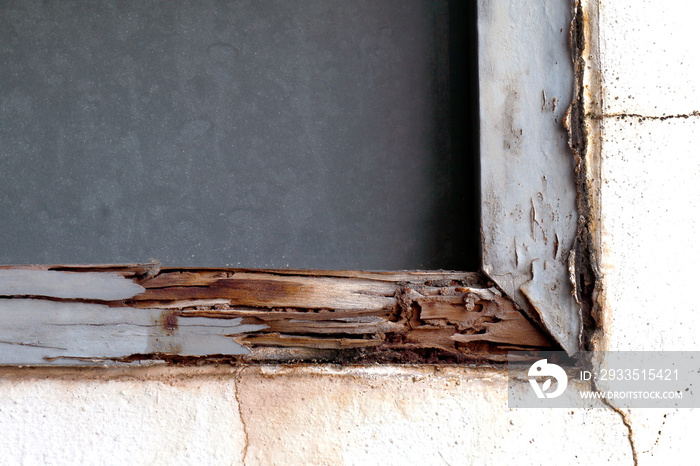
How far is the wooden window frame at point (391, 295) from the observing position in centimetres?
79

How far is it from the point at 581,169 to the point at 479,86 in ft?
0.80

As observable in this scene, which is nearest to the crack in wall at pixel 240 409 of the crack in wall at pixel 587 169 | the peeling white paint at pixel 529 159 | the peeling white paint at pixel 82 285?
the peeling white paint at pixel 82 285

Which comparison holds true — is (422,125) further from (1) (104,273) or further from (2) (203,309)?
(1) (104,273)

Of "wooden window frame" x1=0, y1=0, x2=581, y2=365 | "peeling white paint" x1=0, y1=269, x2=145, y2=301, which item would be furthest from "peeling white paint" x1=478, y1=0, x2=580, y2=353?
"peeling white paint" x1=0, y1=269, x2=145, y2=301

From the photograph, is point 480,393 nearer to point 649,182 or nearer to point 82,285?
point 649,182

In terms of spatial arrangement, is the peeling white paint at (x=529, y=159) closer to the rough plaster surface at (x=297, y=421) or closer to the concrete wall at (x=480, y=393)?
the concrete wall at (x=480, y=393)

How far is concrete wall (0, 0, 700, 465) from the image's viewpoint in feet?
2.58

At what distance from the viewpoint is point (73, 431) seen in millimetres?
811

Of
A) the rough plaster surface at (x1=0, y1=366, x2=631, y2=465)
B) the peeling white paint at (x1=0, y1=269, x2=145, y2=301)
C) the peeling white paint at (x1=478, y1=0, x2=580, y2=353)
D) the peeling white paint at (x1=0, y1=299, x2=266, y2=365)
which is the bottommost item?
the rough plaster surface at (x1=0, y1=366, x2=631, y2=465)

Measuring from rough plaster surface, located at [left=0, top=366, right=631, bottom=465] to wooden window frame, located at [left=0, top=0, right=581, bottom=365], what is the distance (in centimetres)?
4

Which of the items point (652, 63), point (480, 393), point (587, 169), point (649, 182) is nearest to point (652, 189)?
point (649, 182)

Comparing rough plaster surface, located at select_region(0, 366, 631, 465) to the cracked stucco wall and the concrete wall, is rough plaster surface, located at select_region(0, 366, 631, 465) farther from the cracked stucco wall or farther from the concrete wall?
the cracked stucco wall

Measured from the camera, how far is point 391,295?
798 mm

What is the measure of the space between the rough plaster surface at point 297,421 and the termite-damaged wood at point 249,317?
42 millimetres
